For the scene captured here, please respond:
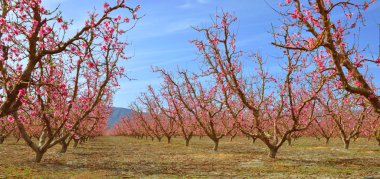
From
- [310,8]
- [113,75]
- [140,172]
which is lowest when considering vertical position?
[140,172]

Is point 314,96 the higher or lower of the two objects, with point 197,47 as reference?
lower

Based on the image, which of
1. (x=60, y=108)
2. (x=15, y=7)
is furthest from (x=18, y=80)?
(x=60, y=108)

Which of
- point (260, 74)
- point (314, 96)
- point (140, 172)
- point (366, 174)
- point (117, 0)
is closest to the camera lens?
point (117, 0)

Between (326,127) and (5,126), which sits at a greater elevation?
(326,127)

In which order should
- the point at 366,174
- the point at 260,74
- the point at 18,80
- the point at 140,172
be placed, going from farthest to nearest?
1. the point at 260,74
2. the point at 140,172
3. the point at 366,174
4. the point at 18,80

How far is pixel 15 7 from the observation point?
38.5 feet

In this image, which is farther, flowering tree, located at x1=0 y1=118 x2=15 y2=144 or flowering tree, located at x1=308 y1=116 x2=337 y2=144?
flowering tree, located at x1=308 y1=116 x2=337 y2=144

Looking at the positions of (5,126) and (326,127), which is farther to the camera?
(326,127)

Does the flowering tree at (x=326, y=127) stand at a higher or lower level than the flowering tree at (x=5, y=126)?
higher

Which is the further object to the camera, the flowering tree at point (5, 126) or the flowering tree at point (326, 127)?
the flowering tree at point (326, 127)

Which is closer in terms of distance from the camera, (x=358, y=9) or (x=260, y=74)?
(x=358, y=9)

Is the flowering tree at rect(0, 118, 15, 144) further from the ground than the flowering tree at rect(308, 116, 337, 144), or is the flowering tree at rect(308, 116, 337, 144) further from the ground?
the flowering tree at rect(308, 116, 337, 144)

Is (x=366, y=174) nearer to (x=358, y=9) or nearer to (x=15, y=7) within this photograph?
(x=358, y=9)

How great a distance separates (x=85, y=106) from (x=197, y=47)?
871 centimetres
